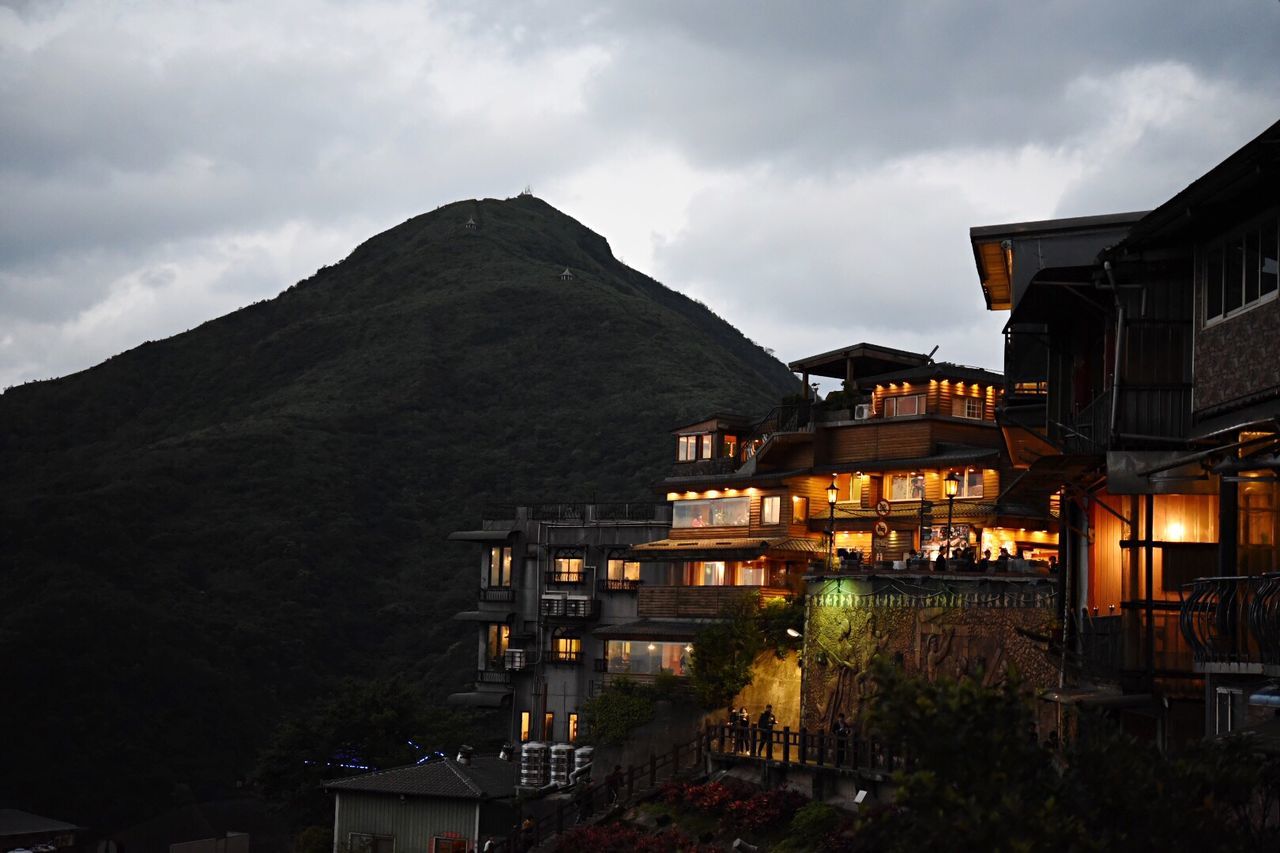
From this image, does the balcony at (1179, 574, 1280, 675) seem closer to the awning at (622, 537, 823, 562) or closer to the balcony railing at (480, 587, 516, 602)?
the awning at (622, 537, 823, 562)

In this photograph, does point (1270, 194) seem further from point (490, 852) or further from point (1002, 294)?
point (490, 852)

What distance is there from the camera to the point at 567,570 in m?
71.8

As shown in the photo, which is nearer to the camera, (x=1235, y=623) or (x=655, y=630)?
(x=1235, y=623)

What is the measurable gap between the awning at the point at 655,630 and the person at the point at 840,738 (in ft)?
47.4

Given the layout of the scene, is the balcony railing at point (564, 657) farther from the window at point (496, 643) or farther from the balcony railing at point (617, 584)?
the window at point (496, 643)

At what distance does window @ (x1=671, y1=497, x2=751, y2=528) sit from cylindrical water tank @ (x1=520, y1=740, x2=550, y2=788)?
37.8 feet

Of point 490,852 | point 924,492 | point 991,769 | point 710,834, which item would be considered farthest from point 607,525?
point 991,769

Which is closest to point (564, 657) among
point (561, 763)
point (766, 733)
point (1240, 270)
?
point (561, 763)

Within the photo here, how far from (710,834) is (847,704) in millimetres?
6002

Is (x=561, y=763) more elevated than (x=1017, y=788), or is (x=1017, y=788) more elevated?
(x=1017, y=788)

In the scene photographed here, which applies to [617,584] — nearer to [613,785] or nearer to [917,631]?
[613,785]

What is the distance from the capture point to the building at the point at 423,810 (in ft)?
168

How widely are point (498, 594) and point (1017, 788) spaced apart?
205ft

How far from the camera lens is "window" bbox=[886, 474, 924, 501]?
54656mm
